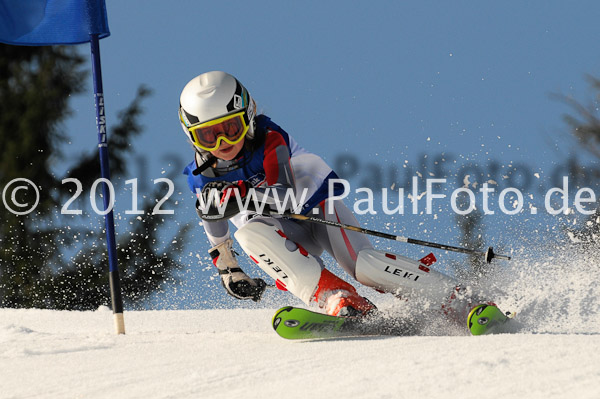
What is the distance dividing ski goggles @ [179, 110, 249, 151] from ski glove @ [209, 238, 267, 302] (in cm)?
70

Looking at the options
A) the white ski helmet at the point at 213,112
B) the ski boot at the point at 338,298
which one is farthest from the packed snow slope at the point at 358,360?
the white ski helmet at the point at 213,112

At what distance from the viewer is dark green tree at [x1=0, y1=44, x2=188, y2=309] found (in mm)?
13406

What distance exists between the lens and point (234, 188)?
3.92 m

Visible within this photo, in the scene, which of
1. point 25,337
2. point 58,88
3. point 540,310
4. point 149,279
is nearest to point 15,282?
point 149,279

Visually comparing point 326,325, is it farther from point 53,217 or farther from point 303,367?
point 53,217

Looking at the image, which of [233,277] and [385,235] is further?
[233,277]

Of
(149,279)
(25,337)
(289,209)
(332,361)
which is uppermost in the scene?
(289,209)

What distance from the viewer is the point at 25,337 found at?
4.57m

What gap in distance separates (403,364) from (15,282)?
38.8 feet

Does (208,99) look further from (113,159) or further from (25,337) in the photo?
(113,159)

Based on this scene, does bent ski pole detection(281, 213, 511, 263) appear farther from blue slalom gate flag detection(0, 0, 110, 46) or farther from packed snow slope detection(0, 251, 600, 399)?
blue slalom gate flag detection(0, 0, 110, 46)

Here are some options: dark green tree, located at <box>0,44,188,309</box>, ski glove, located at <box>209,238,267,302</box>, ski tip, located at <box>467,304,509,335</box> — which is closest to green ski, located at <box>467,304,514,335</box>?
ski tip, located at <box>467,304,509,335</box>

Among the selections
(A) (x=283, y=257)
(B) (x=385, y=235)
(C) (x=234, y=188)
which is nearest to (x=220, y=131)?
(C) (x=234, y=188)

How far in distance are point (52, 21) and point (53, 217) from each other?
27.6 ft
